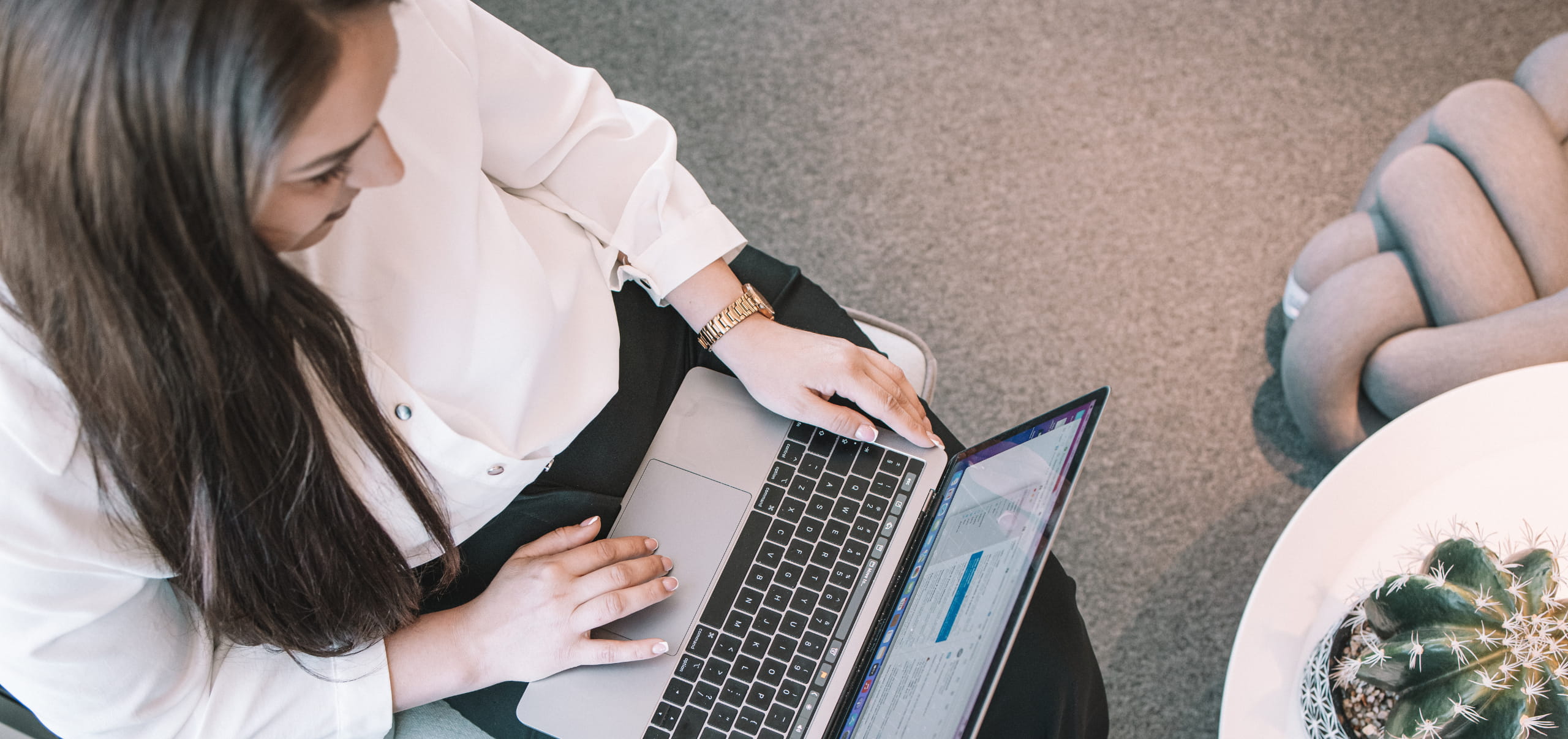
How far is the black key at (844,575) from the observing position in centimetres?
84

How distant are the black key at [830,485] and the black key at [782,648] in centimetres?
14

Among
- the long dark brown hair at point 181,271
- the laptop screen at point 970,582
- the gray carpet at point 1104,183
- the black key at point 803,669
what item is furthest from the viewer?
the gray carpet at point 1104,183

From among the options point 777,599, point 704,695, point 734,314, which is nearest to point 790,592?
point 777,599

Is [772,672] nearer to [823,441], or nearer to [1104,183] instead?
[823,441]

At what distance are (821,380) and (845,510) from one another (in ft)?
0.40

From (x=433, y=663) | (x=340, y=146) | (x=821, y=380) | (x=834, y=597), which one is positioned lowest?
(x=433, y=663)

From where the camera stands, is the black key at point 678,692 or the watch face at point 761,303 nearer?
the black key at point 678,692

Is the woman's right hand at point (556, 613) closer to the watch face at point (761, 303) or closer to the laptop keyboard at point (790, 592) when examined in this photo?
the laptop keyboard at point (790, 592)

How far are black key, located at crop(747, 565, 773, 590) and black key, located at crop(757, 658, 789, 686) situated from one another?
0.21 feet

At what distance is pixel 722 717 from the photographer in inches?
31.5

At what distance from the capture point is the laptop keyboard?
0.80m

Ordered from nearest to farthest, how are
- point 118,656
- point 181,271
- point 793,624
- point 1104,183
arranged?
point 181,271, point 118,656, point 793,624, point 1104,183

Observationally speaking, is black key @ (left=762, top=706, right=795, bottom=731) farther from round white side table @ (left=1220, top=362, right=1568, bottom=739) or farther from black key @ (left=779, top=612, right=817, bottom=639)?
round white side table @ (left=1220, top=362, right=1568, bottom=739)

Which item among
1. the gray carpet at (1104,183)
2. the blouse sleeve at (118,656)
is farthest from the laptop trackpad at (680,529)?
the gray carpet at (1104,183)
